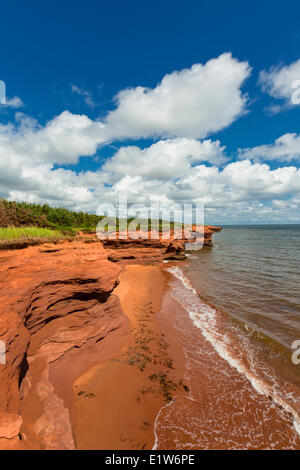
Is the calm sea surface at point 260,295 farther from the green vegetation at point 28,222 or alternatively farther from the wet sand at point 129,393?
the green vegetation at point 28,222

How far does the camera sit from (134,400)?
5355 millimetres

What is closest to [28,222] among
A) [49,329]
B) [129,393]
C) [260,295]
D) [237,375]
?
[49,329]

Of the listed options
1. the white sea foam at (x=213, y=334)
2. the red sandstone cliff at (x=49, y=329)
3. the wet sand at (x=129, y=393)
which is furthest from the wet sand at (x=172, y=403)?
the red sandstone cliff at (x=49, y=329)

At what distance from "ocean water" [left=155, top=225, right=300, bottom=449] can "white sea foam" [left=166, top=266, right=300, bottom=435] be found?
3 centimetres

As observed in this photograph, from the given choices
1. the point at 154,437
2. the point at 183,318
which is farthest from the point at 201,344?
the point at 154,437

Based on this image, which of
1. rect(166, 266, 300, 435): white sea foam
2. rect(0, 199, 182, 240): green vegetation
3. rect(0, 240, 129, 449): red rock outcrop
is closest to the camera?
rect(0, 240, 129, 449): red rock outcrop

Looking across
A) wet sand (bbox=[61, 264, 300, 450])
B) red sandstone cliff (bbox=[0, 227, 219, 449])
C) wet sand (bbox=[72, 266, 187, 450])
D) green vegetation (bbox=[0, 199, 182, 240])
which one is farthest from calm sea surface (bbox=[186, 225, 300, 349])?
green vegetation (bbox=[0, 199, 182, 240])

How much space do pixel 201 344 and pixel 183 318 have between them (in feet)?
7.59

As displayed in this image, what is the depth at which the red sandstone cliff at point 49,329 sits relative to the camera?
3988mm

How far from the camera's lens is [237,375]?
661cm

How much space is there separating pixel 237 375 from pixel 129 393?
3.94 metres

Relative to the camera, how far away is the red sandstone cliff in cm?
399

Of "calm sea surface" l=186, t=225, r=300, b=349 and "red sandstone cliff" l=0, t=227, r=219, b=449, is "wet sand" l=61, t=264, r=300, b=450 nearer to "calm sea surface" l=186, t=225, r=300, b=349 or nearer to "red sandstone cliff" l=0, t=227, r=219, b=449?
"red sandstone cliff" l=0, t=227, r=219, b=449

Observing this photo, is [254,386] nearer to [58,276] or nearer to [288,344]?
[288,344]
